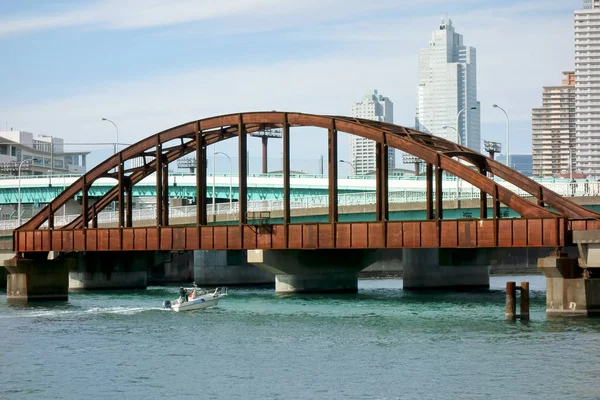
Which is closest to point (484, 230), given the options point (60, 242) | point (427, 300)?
point (427, 300)

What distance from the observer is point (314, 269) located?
104 meters

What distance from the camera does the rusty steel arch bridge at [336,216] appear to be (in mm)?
76312

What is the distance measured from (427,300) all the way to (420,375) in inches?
1676

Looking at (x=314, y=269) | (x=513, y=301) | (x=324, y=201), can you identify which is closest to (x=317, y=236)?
(x=314, y=269)

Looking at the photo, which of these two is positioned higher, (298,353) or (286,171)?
(286,171)

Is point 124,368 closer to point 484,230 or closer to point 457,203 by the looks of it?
point 484,230

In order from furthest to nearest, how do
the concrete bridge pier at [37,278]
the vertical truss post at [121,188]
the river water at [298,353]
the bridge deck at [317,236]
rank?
the concrete bridge pier at [37,278] < the vertical truss post at [121,188] < the bridge deck at [317,236] < the river water at [298,353]

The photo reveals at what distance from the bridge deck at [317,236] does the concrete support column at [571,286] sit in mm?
3064

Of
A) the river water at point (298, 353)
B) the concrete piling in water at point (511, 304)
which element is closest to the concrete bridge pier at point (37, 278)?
the river water at point (298, 353)

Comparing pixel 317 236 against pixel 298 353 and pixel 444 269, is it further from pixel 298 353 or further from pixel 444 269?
pixel 444 269

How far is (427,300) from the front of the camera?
9581 cm

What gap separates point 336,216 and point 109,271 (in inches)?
1541

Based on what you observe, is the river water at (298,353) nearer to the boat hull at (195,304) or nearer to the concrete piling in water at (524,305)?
the concrete piling in water at (524,305)

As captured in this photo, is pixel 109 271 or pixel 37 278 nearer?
pixel 37 278
